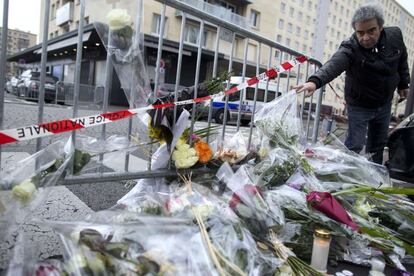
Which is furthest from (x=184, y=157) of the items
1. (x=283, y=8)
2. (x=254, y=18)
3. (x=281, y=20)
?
(x=283, y=8)

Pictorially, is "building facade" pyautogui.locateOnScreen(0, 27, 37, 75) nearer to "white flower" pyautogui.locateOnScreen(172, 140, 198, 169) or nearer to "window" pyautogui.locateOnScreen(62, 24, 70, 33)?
"white flower" pyautogui.locateOnScreen(172, 140, 198, 169)

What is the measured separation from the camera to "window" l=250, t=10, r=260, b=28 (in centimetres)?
3353

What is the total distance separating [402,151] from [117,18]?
2.99 m

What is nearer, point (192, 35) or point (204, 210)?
point (204, 210)

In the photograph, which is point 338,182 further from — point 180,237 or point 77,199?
point 77,199

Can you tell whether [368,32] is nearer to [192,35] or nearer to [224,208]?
[192,35]

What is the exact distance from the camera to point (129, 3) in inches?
80.0

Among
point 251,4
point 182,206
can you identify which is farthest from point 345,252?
point 251,4

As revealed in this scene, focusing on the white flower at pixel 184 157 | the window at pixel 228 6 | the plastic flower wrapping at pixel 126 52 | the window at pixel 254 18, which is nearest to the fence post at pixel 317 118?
the white flower at pixel 184 157

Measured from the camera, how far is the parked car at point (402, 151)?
3.55 meters

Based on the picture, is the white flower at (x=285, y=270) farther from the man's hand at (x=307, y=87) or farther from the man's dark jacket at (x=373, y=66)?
the man's dark jacket at (x=373, y=66)

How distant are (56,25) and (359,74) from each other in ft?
134

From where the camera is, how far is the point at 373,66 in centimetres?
336

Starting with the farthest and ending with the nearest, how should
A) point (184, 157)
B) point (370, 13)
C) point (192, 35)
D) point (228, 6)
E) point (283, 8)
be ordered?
point (283, 8)
point (228, 6)
point (192, 35)
point (370, 13)
point (184, 157)
